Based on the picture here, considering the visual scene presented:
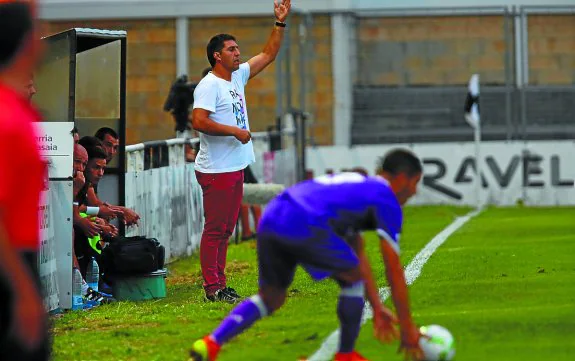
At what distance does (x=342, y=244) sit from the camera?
7.62m

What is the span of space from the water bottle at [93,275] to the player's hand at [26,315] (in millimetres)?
7234

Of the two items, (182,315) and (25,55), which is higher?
(25,55)

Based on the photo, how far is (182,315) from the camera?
1089 centimetres

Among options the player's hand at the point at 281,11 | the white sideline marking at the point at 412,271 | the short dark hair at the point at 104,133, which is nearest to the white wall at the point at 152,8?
the white sideline marking at the point at 412,271

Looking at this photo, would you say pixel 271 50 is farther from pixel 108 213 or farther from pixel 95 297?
pixel 95 297

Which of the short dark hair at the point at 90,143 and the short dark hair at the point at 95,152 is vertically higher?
the short dark hair at the point at 90,143

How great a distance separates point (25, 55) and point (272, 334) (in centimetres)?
443

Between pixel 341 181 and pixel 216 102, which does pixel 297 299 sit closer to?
pixel 216 102

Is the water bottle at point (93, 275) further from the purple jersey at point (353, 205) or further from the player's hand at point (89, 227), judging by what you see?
the purple jersey at point (353, 205)

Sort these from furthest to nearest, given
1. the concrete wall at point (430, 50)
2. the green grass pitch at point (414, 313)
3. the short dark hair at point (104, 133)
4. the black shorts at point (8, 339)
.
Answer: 1. the concrete wall at point (430, 50)
2. the short dark hair at point (104, 133)
3. the green grass pitch at point (414, 313)
4. the black shorts at point (8, 339)

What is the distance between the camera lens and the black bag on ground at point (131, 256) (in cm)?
1231

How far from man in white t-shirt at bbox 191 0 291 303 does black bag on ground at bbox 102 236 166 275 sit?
2.36ft

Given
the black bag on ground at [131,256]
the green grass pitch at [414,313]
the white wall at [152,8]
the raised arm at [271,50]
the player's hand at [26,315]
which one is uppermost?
the white wall at [152,8]

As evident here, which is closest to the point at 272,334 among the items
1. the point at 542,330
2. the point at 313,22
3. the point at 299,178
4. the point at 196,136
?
the point at 542,330
